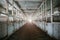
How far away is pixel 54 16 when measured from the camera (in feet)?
16.4

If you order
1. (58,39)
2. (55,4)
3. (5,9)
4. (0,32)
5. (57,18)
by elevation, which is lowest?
(58,39)

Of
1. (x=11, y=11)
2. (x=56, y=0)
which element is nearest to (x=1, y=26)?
→ (x=11, y=11)

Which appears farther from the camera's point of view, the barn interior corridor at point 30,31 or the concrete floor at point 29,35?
the concrete floor at point 29,35

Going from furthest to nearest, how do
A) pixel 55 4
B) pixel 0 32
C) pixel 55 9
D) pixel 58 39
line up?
pixel 55 4 → pixel 55 9 → pixel 58 39 → pixel 0 32

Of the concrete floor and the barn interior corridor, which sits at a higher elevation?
the barn interior corridor

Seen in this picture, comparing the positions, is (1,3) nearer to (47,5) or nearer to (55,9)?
(55,9)

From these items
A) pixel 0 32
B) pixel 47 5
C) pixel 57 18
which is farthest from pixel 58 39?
pixel 47 5

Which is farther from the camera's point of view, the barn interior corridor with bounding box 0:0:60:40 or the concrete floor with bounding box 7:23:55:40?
the concrete floor with bounding box 7:23:55:40

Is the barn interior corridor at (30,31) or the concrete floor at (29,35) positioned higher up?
the barn interior corridor at (30,31)

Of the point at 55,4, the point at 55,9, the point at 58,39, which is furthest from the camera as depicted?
the point at 55,4

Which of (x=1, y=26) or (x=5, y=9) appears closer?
(x=1, y=26)

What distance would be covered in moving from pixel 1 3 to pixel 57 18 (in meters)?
2.49

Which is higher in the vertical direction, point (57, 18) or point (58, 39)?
point (57, 18)

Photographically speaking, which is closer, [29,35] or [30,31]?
[29,35]
